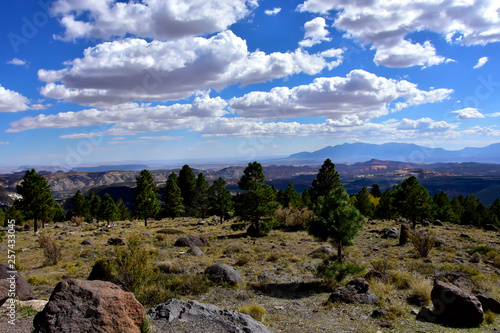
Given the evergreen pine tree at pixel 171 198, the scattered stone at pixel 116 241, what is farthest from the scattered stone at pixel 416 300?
the evergreen pine tree at pixel 171 198

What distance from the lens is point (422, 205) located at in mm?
44156

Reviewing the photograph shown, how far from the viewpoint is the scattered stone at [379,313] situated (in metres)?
11.8

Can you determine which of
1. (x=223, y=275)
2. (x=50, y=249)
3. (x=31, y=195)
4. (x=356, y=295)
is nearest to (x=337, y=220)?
(x=356, y=295)

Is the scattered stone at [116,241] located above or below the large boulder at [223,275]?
below

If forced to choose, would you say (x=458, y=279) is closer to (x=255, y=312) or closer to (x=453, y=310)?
(x=453, y=310)

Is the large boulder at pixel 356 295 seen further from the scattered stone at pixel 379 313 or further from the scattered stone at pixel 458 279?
the scattered stone at pixel 458 279

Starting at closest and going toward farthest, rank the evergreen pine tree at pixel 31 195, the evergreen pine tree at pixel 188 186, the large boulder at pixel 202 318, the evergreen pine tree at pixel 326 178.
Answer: the large boulder at pixel 202 318
the evergreen pine tree at pixel 31 195
the evergreen pine tree at pixel 326 178
the evergreen pine tree at pixel 188 186

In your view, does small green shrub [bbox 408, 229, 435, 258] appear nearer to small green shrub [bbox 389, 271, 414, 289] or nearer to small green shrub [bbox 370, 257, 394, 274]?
small green shrub [bbox 370, 257, 394, 274]

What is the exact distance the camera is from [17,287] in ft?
40.4

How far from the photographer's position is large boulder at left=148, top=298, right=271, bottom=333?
9031 millimetres

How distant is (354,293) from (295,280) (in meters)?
4.80

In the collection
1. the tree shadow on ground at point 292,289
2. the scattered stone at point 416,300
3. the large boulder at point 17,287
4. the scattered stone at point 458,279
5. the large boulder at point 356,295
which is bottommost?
the tree shadow on ground at point 292,289

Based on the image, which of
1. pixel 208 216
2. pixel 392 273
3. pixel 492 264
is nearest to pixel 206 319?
pixel 392 273

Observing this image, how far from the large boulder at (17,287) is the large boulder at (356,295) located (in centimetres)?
1329
